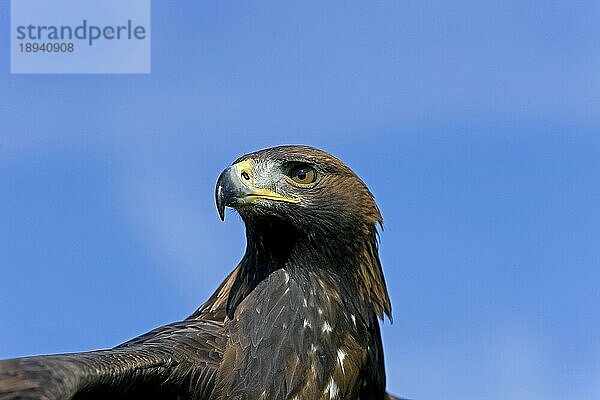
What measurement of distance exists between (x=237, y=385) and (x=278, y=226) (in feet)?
3.60

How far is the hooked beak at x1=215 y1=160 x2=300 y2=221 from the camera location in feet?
31.3

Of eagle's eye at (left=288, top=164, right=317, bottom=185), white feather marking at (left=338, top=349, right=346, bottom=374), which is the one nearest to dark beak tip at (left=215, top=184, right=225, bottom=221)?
eagle's eye at (left=288, top=164, right=317, bottom=185)

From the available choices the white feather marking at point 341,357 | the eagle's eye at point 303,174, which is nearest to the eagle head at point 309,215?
the eagle's eye at point 303,174

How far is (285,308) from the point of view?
9867 mm

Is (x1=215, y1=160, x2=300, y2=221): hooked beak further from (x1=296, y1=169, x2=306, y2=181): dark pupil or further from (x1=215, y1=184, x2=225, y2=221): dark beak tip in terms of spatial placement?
(x1=296, y1=169, x2=306, y2=181): dark pupil

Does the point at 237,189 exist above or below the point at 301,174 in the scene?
below

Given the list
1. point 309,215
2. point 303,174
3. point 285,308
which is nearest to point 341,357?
point 285,308

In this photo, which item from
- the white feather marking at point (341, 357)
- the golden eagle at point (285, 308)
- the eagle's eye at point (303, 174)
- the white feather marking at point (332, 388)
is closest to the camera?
the golden eagle at point (285, 308)

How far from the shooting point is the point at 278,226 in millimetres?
9875

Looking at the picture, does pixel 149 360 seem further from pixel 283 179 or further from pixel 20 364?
pixel 283 179

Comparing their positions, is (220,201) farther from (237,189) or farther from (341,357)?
(341,357)

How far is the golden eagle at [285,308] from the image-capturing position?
9.46 metres

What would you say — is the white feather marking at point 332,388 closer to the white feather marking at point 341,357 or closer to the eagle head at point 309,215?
the white feather marking at point 341,357

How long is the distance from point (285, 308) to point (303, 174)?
0.89m
